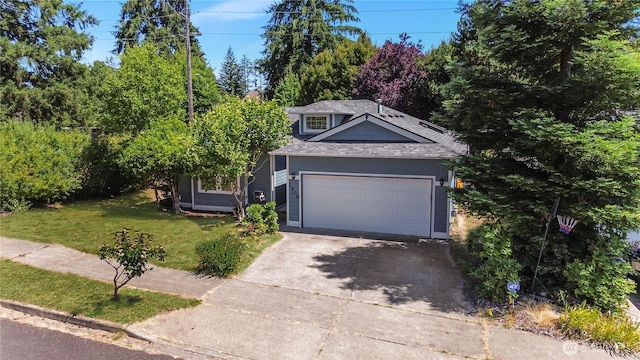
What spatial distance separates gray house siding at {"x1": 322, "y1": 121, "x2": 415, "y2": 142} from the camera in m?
13.5

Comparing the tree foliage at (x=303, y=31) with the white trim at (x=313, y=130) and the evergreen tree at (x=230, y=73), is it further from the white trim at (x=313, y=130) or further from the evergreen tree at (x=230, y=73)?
the evergreen tree at (x=230, y=73)

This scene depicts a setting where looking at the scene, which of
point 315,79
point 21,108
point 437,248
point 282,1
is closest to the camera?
point 437,248

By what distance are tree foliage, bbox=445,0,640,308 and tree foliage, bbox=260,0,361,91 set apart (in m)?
31.4

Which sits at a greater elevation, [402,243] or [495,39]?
[495,39]

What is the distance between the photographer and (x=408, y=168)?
12.2 metres

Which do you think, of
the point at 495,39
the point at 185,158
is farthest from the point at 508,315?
the point at 185,158

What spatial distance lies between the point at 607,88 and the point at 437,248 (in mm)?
5933

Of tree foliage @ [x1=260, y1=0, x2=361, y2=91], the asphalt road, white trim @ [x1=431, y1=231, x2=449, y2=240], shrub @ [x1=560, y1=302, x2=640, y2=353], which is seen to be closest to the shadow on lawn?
white trim @ [x1=431, y1=231, x2=449, y2=240]

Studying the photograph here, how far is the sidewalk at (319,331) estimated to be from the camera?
19.9 feet

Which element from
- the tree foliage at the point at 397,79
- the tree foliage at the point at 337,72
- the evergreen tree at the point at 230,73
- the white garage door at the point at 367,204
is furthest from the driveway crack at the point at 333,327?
the evergreen tree at the point at 230,73

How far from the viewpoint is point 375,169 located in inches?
496

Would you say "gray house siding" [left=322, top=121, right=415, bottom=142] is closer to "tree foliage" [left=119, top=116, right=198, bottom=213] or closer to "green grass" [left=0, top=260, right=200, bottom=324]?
"tree foliage" [left=119, top=116, right=198, bottom=213]

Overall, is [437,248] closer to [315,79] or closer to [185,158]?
[185,158]

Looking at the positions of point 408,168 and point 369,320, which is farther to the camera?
point 408,168
